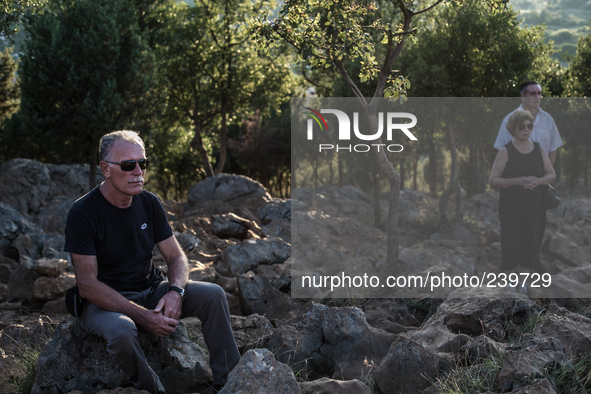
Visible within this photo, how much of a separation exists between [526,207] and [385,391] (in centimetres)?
402

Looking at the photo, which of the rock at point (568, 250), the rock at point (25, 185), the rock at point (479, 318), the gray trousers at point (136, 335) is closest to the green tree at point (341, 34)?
the rock at point (479, 318)

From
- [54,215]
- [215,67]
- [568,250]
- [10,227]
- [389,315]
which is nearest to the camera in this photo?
[389,315]

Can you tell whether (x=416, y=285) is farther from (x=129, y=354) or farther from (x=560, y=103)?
(x=560, y=103)

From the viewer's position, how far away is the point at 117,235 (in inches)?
163

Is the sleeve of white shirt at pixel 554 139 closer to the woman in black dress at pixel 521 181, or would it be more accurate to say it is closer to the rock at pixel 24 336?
the woman in black dress at pixel 521 181

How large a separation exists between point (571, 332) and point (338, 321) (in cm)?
189

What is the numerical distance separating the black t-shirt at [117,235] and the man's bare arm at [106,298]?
0.31ft

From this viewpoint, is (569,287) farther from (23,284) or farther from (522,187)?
(23,284)

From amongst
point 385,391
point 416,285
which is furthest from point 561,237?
point 385,391

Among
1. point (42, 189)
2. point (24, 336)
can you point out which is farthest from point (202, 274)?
point (42, 189)

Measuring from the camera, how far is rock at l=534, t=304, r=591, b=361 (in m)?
3.85

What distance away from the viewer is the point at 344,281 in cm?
761

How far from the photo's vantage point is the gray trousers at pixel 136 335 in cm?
375

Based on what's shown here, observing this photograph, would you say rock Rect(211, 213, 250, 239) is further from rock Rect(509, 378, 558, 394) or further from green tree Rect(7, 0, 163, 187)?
rock Rect(509, 378, 558, 394)
